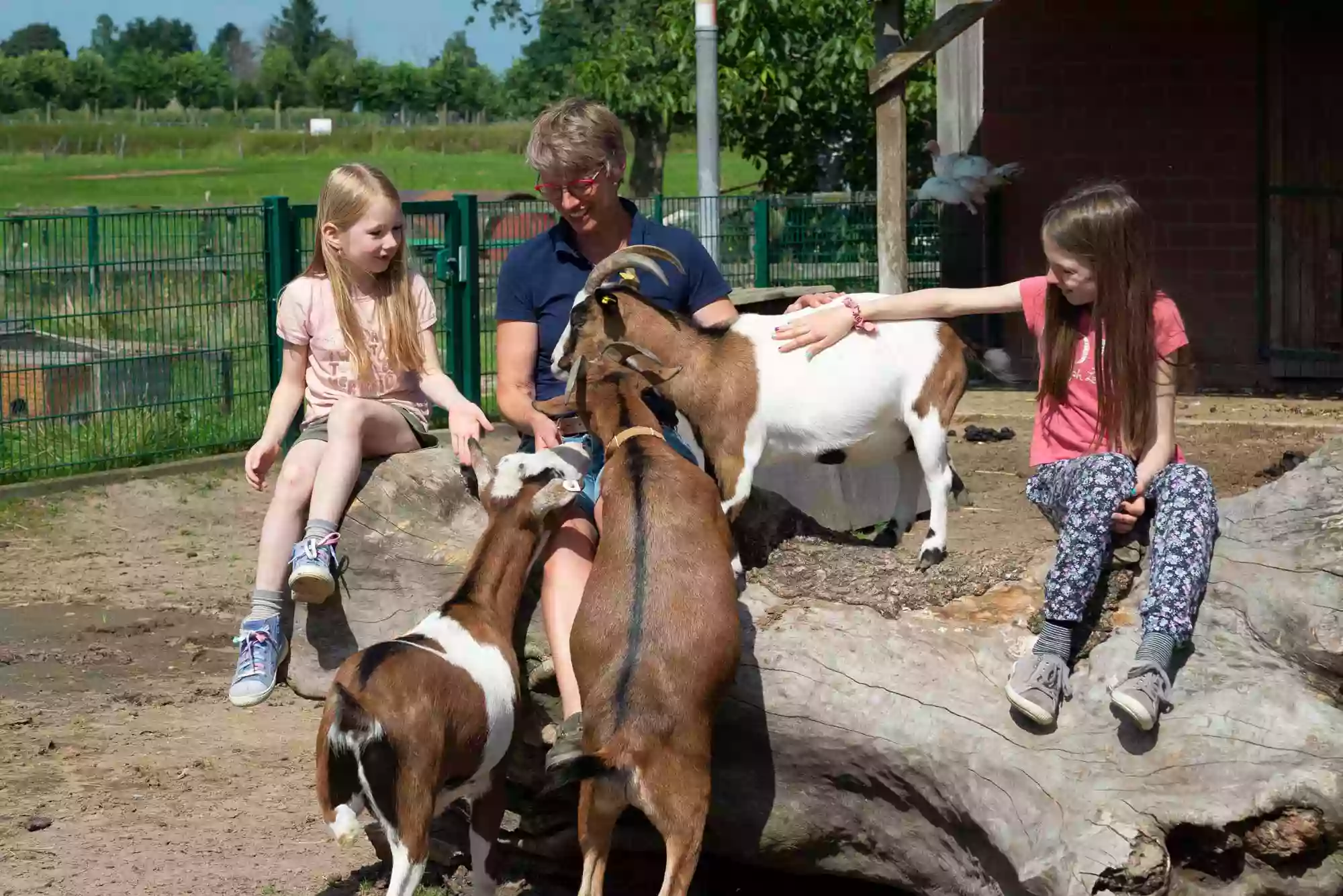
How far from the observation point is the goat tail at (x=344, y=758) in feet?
10.9

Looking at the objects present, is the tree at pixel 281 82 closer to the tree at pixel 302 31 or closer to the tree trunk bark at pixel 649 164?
the tree at pixel 302 31

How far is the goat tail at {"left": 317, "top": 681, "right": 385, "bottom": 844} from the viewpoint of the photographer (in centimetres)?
332

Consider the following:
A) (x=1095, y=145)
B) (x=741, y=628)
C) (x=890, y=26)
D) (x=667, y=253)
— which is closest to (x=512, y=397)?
(x=667, y=253)

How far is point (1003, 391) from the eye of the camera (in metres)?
10.8

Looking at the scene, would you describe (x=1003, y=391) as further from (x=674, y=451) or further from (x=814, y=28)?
(x=674, y=451)

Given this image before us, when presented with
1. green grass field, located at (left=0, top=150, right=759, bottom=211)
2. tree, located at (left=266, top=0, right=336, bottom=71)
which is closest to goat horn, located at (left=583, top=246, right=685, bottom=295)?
green grass field, located at (left=0, top=150, right=759, bottom=211)

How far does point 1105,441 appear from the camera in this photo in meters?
3.72

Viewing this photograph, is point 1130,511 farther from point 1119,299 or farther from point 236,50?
point 236,50

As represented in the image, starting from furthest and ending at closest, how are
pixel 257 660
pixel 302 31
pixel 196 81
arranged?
pixel 302 31 < pixel 196 81 < pixel 257 660

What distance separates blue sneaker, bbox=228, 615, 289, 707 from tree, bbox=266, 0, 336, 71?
392 ft

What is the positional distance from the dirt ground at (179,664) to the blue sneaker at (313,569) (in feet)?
2.45

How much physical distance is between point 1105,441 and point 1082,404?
13 cm

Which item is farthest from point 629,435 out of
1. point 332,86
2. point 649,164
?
point 332,86

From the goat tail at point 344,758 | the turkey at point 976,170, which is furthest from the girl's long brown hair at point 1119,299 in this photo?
the turkey at point 976,170
